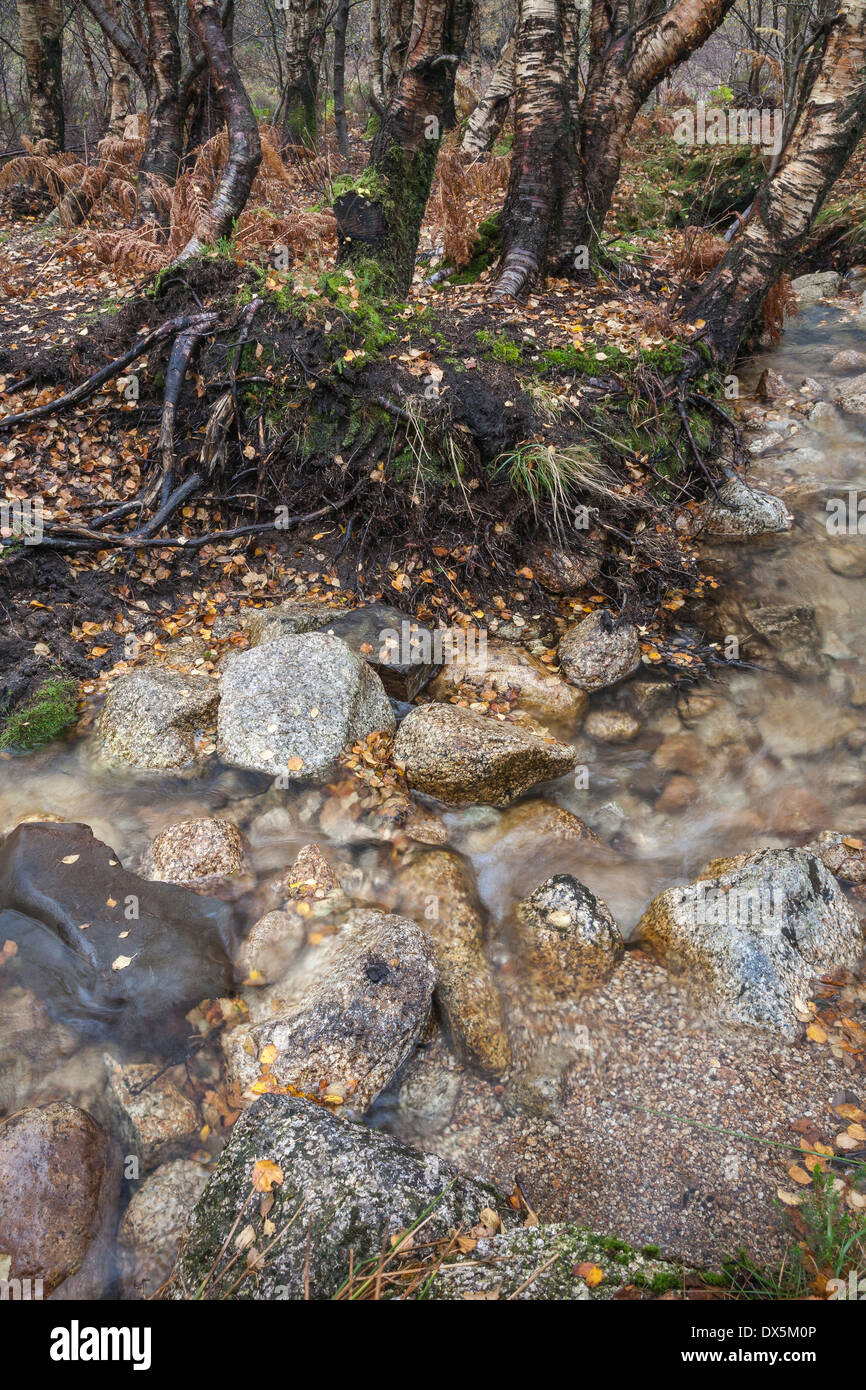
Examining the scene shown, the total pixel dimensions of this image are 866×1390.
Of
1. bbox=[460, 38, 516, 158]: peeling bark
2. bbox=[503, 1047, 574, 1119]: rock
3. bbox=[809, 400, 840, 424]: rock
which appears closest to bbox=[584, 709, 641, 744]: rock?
bbox=[503, 1047, 574, 1119]: rock

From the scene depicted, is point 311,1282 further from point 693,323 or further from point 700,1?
point 700,1

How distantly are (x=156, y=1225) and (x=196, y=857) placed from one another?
1.84 meters

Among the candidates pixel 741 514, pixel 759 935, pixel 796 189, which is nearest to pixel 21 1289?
pixel 759 935

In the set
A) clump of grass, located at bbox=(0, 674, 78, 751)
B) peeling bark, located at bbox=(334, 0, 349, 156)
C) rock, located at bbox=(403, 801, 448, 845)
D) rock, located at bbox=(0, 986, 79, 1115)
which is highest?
peeling bark, located at bbox=(334, 0, 349, 156)

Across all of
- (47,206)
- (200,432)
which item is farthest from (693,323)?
(47,206)

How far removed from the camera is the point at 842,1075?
3.34 meters

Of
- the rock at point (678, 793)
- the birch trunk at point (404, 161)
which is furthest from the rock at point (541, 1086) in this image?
the birch trunk at point (404, 161)

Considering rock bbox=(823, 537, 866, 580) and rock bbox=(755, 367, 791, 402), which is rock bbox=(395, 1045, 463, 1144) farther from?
rock bbox=(755, 367, 791, 402)

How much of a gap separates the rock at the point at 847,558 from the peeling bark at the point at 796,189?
2.22m

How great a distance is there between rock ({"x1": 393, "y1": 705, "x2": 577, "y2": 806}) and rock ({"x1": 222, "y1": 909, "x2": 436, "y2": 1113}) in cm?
107

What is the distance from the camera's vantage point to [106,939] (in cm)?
392

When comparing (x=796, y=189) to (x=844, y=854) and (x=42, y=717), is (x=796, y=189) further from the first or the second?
(x=42, y=717)

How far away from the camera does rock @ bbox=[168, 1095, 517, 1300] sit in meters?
2.50
